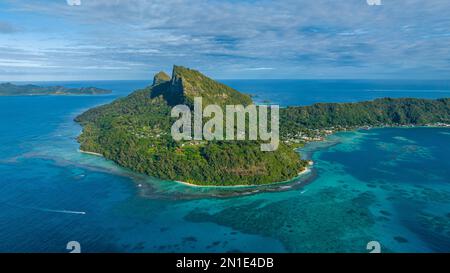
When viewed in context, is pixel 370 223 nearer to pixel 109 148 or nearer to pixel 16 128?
pixel 109 148

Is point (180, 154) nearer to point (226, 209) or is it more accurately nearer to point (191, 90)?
point (226, 209)

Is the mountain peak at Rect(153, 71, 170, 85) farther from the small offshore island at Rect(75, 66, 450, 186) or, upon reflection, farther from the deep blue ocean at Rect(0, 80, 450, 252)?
the deep blue ocean at Rect(0, 80, 450, 252)

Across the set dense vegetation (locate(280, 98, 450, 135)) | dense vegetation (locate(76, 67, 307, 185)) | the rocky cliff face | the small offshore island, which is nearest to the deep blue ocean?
dense vegetation (locate(76, 67, 307, 185))

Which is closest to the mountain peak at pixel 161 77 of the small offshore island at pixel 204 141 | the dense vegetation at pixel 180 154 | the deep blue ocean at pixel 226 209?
the small offshore island at pixel 204 141

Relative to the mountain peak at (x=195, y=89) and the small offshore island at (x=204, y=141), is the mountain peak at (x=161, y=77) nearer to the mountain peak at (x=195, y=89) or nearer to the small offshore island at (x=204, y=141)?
the small offshore island at (x=204, y=141)

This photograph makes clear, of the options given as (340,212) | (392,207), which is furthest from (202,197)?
(392,207)
